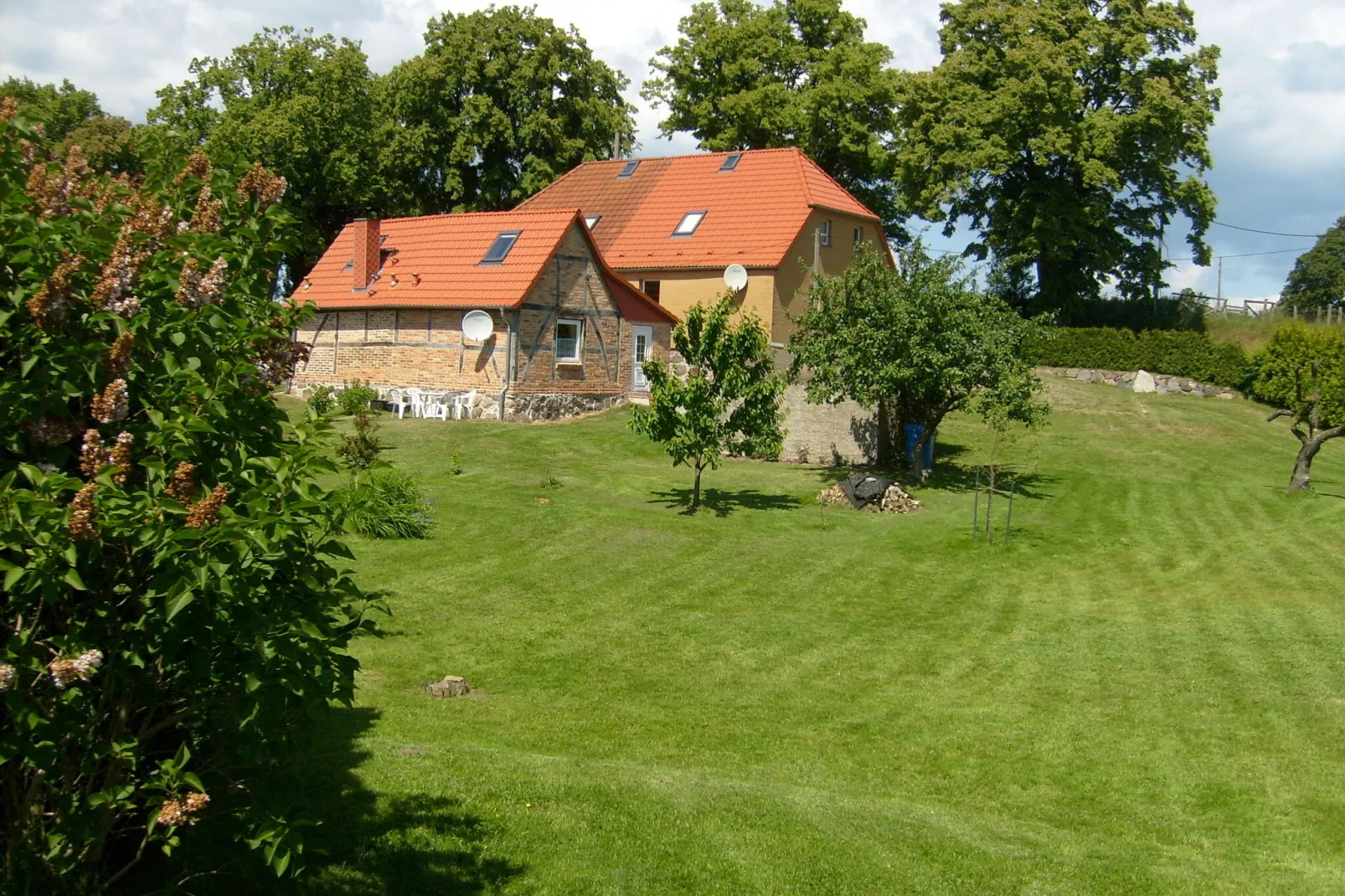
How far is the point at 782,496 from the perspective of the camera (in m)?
24.8

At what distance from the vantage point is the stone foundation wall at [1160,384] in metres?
42.9

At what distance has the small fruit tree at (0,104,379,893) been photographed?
13.7 feet

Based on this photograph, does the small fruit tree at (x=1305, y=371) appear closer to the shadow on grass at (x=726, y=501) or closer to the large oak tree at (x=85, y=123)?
the shadow on grass at (x=726, y=501)

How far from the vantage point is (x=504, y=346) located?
32406 millimetres

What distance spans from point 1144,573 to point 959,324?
7.46 m

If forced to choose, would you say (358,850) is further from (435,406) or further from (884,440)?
(435,406)

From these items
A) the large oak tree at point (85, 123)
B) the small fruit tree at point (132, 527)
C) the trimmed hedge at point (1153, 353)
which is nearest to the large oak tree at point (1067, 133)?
the trimmed hedge at point (1153, 353)

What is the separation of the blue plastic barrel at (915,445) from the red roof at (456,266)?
11074 millimetres

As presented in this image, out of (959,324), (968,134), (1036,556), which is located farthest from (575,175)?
(1036,556)

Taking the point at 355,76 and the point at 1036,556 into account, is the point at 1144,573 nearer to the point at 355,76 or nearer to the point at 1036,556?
the point at 1036,556

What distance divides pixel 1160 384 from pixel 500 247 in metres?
24.7

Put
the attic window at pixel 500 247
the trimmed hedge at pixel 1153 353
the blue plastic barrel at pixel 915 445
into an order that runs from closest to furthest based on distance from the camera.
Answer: the blue plastic barrel at pixel 915 445 → the attic window at pixel 500 247 → the trimmed hedge at pixel 1153 353

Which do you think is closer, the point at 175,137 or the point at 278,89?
the point at 175,137

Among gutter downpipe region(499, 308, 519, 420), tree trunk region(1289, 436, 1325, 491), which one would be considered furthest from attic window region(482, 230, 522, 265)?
tree trunk region(1289, 436, 1325, 491)
